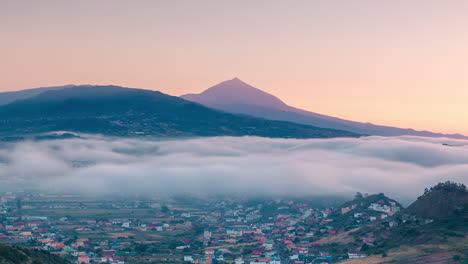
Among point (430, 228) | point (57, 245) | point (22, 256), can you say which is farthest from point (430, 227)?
point (57, 245)

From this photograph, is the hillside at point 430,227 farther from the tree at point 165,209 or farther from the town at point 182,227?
the tree at point 165,209

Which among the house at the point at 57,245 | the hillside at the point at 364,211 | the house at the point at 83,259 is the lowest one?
the house at the point at 83,259

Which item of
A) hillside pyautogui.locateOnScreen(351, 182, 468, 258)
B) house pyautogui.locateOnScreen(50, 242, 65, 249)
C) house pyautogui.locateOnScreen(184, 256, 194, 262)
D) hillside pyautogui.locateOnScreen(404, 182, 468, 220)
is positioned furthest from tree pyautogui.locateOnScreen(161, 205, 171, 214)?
hillside pyautogui.locateOnScreen(404, 182, 468, 220)

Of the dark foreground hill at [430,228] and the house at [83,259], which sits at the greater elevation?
the dark foreground hill at [430,228]

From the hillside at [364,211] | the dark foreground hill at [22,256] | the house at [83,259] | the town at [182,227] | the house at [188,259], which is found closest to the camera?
the dark foreground hill at [22,256]

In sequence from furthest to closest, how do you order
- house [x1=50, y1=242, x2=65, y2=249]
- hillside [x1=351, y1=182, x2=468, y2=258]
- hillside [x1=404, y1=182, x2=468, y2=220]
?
house [x1=50, y1=242, x2=65, y2=249]
hillside [x1=404, y1=182, x2=468, y2=220]
hillside [x1=351, y1=182, x2=468, y2=258]

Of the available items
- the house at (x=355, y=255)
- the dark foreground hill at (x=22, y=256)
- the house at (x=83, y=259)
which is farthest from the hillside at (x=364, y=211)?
the dark foreground hill at (x=22, y=256)

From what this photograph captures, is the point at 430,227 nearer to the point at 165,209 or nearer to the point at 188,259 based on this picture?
the point at 188,259

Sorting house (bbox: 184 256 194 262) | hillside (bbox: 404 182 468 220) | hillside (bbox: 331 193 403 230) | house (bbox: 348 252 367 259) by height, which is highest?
hillside (bbox: 404 182 468 220)

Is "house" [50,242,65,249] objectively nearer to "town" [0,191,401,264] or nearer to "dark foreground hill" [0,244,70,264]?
"town" [0,191,401,264]
